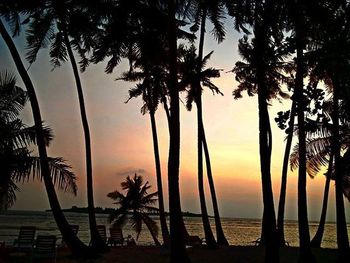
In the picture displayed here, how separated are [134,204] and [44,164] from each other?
922 inches

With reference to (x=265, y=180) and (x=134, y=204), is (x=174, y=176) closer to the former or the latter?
(x=265, y=180)

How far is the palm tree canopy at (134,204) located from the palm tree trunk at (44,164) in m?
20.9

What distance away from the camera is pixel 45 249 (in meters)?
14.9

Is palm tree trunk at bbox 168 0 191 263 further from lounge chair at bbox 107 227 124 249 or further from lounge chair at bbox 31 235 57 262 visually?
lounge chair at bbox 107 227 124 249

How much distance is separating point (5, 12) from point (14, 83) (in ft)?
8.95

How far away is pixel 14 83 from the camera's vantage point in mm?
17406

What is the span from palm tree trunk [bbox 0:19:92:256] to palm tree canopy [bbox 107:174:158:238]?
824 inches

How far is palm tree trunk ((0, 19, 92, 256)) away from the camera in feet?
49.2

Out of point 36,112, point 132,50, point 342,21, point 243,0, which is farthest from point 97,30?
point 342,21

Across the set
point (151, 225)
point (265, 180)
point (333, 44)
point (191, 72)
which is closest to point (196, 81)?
point (191, 72)

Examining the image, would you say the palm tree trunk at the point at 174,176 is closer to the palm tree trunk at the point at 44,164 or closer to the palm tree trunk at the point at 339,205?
the palm tree trunk at the point at 44,164

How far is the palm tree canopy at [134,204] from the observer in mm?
36812

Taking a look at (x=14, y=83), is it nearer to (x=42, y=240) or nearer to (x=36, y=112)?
(x=36, y=112)

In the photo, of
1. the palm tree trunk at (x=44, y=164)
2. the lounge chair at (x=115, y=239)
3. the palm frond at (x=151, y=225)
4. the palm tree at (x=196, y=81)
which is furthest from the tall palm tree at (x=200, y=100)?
the palm frond at (x=151, y=225)
